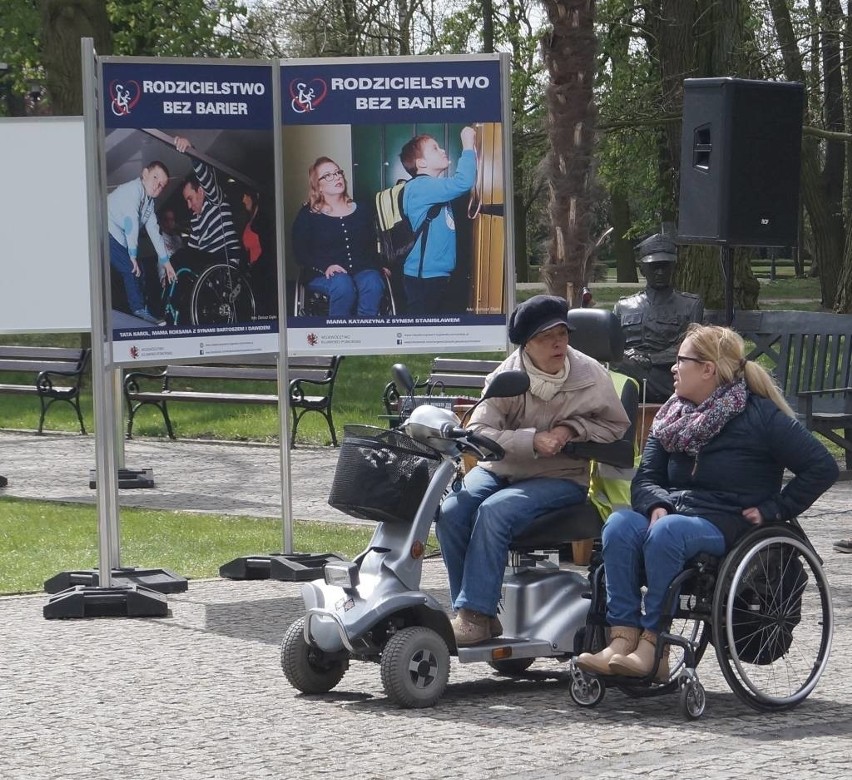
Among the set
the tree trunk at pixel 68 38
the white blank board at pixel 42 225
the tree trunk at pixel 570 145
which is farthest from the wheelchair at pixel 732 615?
the tree trunk at pixel 68 38

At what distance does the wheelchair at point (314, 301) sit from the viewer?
31.3 feet

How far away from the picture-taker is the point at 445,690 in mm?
6594


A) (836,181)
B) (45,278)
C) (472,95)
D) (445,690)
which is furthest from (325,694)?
(836,181)

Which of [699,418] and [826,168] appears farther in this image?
[826,168]

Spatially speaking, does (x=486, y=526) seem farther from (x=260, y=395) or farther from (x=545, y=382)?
(x=260, y=395)

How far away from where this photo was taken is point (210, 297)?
30.1 ft

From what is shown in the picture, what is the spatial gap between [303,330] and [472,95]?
62.6 inches

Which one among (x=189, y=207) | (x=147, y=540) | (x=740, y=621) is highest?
(x=189, y=207)

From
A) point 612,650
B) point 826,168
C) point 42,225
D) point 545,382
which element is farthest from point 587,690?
point 826,168

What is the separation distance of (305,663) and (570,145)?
20.4 ft

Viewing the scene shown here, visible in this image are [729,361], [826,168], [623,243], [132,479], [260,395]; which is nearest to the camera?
[729,361]

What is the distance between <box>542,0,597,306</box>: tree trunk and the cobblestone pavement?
410 centimetres

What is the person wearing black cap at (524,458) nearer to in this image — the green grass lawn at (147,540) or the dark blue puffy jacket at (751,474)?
the dark blue puffy jacket at (751,474)

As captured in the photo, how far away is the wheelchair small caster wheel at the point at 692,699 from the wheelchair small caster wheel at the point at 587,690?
1.00ft
